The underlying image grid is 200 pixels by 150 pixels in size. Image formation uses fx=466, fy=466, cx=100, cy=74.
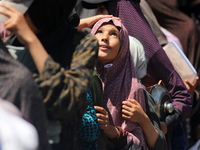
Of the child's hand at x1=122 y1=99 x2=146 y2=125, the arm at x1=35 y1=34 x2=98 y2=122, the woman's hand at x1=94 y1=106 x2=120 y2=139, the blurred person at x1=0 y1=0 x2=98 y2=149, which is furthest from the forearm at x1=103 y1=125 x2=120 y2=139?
the arm at x1=35 y1=34 x2=98 y2=122

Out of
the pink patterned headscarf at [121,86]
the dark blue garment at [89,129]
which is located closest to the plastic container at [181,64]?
the pink patterned headscarf at [121,86]

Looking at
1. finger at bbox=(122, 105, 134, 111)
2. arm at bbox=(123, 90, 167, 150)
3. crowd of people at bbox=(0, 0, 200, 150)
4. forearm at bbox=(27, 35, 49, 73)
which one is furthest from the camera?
arm at bbox=(123, 90, 167, 150)

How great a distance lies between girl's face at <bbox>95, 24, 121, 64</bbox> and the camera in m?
2.38

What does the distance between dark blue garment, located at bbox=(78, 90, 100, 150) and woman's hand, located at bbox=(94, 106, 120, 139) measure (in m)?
0.15

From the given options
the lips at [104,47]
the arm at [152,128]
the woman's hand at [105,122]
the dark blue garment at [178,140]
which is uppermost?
the lips at [104,47]

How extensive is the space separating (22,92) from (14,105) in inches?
1.9

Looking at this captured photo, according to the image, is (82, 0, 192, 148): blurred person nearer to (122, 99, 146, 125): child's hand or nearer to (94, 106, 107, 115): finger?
(122, 99, 146, 125): child's hand

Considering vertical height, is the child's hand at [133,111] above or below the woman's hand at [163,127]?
above

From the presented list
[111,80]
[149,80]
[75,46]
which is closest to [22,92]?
[75,46]

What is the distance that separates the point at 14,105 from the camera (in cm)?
143

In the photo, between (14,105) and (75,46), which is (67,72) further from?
(14,105)

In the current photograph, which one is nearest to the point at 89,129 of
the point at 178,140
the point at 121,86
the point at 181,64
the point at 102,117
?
the point at 102,117

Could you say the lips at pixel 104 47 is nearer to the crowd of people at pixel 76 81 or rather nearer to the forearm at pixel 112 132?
the crowd of people at pixel 76 81

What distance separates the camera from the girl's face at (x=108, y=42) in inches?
93.6
